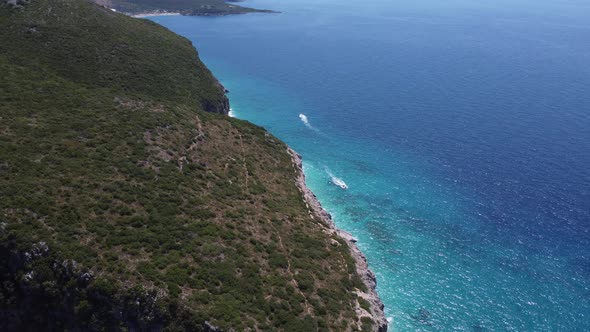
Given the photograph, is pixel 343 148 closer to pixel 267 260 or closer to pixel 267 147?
pixel 267 147

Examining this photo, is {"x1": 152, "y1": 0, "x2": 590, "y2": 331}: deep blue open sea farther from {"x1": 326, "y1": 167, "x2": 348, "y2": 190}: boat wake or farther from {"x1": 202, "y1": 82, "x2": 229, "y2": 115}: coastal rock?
{"x1": 202, "y1": 82, "x2": 229, "y2": 115}: coastal rock

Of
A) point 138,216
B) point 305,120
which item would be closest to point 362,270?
point 138,216

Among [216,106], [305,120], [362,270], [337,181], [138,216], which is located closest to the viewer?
[138,216]

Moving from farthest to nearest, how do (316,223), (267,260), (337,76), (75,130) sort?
(337,76), (316,223), (75,130), (267,260)

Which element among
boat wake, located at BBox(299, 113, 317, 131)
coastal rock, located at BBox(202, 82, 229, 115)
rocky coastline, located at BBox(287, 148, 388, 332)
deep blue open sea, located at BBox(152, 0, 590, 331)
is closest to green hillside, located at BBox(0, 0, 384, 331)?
rocky coastline, located at BBox(287, 148, 388, 332)

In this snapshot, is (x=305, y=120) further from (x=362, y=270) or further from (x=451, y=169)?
(x=362, y=270)

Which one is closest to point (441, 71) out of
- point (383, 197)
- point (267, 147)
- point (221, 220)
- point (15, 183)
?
point (383, 197)
